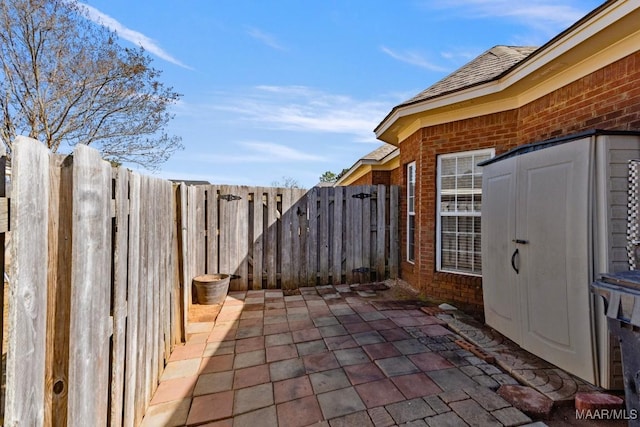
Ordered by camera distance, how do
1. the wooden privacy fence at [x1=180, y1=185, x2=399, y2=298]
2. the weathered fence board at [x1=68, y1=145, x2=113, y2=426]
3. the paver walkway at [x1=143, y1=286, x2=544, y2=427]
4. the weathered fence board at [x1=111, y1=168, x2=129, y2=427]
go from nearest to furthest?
the weathered fence board at [x1=68, y1=145, x2=113, y2=426] → the weathered fence board at [x1=111, y1=168, x2=129, y2=427] → the paver walkway at [x1=143, y1=286, x2=544, y2=427] → the wooden privacy fence at [x1=180, y1=185, x2=399, y2=298]

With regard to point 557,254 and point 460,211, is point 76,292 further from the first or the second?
point 460,211

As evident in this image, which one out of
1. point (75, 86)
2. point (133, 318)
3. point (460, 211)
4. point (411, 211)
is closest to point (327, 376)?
point (133, 318)

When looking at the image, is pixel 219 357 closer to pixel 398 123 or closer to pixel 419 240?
pixel 419 240

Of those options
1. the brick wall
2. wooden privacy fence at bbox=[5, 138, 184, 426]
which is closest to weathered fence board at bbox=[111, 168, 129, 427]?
wooden privacy fence at bbox=[5, 138, 184, 426]

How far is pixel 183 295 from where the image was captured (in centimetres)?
340

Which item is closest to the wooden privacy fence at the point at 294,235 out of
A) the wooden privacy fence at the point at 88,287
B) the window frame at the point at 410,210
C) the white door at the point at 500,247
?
the window frame at the point at 410,210

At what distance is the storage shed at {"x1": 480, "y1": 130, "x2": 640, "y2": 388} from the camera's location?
2281 mm

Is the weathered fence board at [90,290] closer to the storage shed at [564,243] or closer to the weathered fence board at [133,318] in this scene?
the weathered fence board at [133,318]

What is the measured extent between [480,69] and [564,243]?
12.8ft

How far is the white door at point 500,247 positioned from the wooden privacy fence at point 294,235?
8.35 ft

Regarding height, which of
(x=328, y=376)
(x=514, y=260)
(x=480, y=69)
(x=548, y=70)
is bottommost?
(x=328, y=376)

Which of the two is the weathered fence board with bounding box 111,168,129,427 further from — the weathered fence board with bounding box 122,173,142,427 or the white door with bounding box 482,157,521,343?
the white door with bounding box 482,157,521,343

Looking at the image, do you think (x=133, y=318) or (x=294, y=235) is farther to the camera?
(x=294, y=235)

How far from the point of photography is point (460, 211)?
468 centimetres
